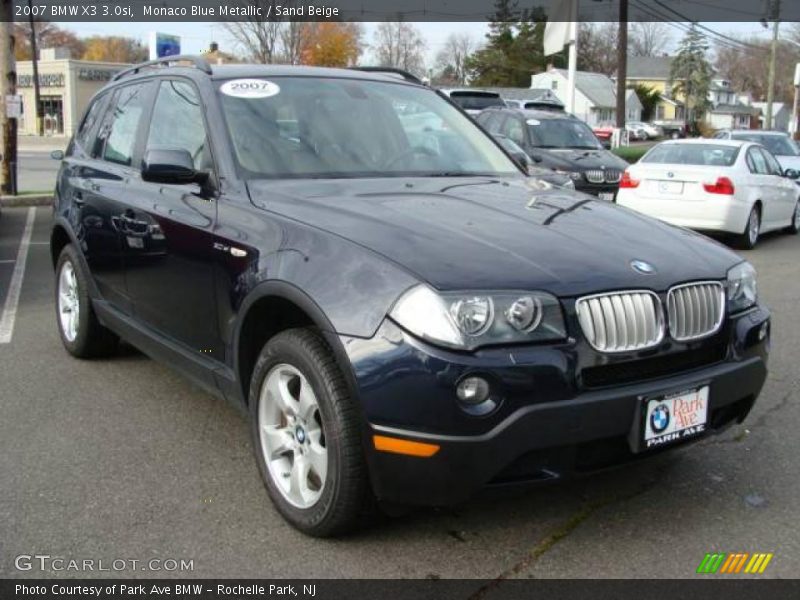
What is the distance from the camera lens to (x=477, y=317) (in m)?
2.70

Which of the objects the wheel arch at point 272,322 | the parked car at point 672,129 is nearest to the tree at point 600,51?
the parked car at point 672,129

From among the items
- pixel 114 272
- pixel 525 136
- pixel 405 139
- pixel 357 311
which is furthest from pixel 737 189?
pixel 357 311

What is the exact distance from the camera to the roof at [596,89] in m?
82.2

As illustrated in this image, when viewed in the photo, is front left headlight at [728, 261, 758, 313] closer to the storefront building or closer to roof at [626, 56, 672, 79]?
the storefront building

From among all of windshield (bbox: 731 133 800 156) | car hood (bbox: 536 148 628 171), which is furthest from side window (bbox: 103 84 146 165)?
windshield (bbox: 731 133 800 156)

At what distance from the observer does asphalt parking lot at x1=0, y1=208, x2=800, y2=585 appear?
3002 mm

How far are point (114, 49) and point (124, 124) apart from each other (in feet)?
299

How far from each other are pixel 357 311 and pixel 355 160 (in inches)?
55.2

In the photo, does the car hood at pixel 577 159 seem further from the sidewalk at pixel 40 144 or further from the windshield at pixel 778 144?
the sidewalk at pixel 40 144

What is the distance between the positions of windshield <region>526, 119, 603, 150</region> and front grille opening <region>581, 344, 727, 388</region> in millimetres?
11982

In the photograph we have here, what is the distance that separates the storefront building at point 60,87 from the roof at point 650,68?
74.1m

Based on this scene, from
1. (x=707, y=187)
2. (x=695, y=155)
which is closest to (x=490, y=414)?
(x=707, y=187)

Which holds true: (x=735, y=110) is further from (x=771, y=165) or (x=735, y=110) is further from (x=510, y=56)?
(x=771, y=165)

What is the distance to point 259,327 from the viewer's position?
11.3 feet
